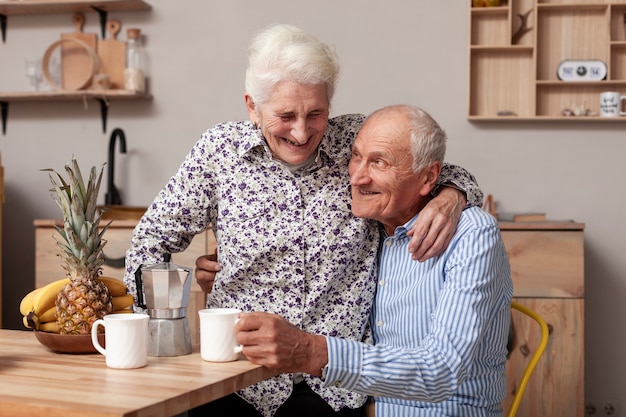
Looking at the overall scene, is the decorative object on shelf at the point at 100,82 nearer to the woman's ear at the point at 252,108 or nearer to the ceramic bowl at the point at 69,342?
the woman's ear at the point at 252,108

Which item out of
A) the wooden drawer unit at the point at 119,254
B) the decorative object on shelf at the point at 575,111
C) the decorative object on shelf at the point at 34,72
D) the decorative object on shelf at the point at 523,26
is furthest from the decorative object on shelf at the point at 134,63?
the decorative object on shelf at the point at 575,111

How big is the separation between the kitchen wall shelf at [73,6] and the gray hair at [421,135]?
2469 mm

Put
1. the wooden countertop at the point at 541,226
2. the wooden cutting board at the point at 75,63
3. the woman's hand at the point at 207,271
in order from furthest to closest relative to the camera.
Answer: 1. the wooden cutting board at the point at 75,63
2. the wooden countertop at the point at 541,226
3. the woman's hand at the point at 207,271

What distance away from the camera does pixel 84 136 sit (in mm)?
4086

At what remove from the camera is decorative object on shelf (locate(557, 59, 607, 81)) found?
11.8 feet

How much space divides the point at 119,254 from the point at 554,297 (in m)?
1.80

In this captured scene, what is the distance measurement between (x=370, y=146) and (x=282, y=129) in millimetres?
200

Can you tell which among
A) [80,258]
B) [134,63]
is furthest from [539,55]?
[80,258]

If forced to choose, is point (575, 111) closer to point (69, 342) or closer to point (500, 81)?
point (500, 81)

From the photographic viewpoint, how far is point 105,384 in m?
1.25

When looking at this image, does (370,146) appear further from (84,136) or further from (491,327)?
(84,136)

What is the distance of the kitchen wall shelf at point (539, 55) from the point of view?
3.62 meters

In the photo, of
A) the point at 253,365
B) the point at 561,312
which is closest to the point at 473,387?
the point at 253,365

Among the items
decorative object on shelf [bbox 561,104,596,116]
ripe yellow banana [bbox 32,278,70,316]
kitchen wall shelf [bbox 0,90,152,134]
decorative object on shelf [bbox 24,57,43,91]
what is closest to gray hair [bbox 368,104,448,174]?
ripe yellow banana [bbox 32,278,70,316]
